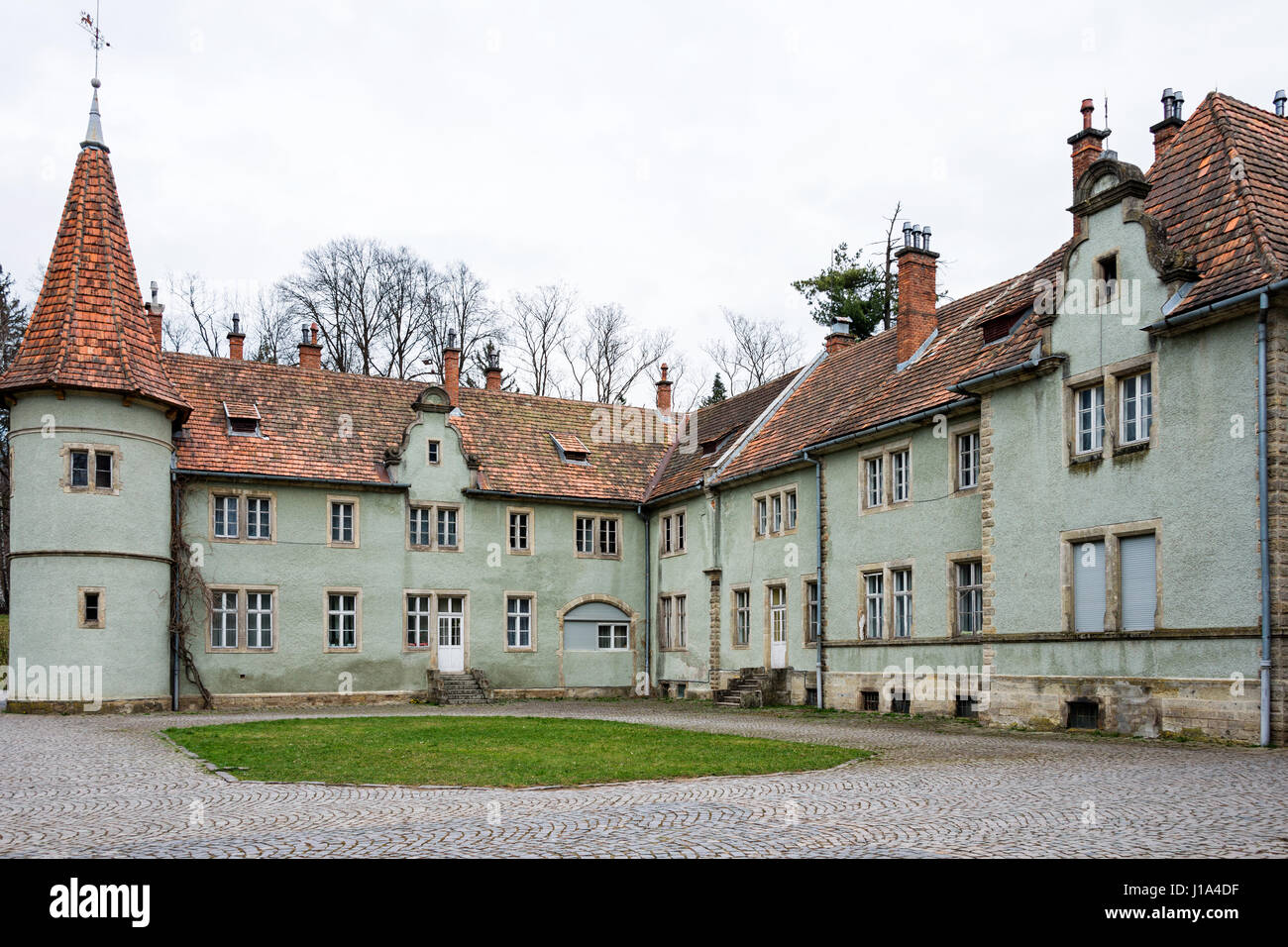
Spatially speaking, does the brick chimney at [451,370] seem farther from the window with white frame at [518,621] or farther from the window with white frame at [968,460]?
the window with white frame at [968,460]

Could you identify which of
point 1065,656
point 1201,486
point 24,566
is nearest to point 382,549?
point 24,566

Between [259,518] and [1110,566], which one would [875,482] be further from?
[259,518]

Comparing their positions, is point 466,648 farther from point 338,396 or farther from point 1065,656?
point 1065,656

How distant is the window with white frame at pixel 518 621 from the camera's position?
34.0m

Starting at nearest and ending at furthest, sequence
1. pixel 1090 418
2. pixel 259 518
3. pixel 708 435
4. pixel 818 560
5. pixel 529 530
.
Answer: pixel 1090 418
pixel 818 560
pixel 259 518
pixel 529 530
pixel 708 435

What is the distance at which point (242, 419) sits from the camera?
31453 mm

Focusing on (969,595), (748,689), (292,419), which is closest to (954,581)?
(969,595)

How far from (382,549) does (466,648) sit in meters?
3.66

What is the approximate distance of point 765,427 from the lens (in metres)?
32.6

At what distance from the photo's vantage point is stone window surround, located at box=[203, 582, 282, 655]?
29.7 metres

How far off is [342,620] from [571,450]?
866 cm

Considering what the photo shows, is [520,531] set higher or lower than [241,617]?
higher

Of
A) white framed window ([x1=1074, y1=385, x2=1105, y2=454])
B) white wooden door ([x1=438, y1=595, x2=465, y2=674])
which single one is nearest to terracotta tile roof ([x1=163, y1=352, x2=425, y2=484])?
white wooden door ([x1=438, y1=595, x2=465, y2=674])

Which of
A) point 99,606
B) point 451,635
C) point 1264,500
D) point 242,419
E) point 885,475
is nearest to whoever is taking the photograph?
point 1264,500
